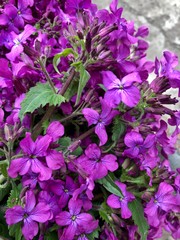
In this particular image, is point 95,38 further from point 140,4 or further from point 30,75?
point 140,4

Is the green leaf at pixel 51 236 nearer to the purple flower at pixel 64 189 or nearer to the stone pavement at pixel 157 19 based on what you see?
the purple flower at pixel 64 189

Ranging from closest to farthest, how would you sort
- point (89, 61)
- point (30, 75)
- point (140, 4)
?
point (89, 61), point (30, 75), point (140, 4)

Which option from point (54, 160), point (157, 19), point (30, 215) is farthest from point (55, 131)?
point (157, 19)

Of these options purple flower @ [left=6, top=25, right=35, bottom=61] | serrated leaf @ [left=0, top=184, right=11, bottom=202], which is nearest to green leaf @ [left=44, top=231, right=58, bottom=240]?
serrated leaf @ [left=0, top=184, right=11, bottom=202]

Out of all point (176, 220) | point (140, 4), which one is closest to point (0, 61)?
point (176, 220)

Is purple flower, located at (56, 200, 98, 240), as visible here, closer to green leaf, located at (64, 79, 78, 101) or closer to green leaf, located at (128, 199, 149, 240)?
green leaf, located at (128, 199, 149, 240)

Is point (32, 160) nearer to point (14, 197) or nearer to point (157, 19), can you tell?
point (14, 197)

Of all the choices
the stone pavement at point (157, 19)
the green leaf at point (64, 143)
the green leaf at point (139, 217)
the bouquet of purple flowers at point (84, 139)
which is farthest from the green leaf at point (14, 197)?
the stone pavement at point (157, 19)
